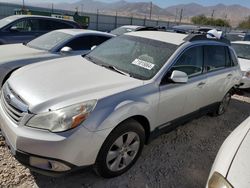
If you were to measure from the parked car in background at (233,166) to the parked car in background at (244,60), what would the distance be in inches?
192

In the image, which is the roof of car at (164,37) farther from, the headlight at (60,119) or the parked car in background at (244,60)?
the parked car in background at (244,60)

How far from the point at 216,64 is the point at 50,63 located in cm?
273

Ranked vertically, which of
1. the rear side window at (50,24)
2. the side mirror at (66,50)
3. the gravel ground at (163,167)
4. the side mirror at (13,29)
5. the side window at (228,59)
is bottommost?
the gravel ground at (163,167)

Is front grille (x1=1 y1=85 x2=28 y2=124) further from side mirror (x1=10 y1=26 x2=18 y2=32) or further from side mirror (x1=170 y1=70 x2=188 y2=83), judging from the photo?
side mirror (x1=10 y1=26 x2=18 y2=32)

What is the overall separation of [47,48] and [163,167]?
142 inches

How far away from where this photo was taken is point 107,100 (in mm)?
2383

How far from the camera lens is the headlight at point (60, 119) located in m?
2.17

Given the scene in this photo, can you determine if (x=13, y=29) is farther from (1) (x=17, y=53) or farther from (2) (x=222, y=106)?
(2) (x=222, y=106)

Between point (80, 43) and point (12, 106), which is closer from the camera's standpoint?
point (12, 106)

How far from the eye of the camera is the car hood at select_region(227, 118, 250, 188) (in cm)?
167

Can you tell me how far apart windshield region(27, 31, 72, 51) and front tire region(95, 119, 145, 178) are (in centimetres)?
326

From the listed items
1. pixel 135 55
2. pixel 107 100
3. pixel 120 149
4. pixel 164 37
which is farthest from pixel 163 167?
pixel 164 37

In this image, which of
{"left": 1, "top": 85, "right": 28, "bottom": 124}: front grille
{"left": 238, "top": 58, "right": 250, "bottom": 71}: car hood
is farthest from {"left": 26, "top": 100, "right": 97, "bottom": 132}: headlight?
{"left": 238, "top": 58, "right": 250, "bottom": 71}: car hood

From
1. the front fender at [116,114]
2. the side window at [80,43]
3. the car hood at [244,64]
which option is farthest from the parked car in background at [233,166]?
the car hood at [244,64]
